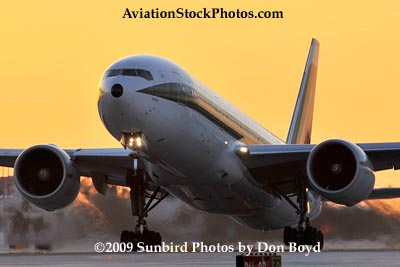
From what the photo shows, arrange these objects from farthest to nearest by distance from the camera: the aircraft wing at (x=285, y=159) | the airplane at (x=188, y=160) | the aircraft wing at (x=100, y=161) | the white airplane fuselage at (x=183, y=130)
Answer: the aircraft wing at (x=100, y=161) < the aircraft wing at (x=285, y=159) < the airplane at (x=188, y=160) < the white airplane fuselage at (x=183, y=130)

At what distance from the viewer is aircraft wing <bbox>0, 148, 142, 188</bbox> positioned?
38.7 meters

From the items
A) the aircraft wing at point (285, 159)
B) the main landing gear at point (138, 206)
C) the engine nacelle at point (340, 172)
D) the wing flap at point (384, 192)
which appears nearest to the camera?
the engine nacelle at point (340, 172)

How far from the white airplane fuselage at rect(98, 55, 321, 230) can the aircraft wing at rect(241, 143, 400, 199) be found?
385 millimetres

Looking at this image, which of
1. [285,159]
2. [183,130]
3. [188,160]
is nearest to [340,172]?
[285,159]

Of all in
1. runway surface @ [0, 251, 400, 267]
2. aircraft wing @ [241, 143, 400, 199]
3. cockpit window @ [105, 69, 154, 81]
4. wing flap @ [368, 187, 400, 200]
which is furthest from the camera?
wing flap @ [368, 187, 400, 200]

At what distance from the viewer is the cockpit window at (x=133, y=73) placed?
3306cm

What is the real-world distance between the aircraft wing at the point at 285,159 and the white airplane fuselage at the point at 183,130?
385mm

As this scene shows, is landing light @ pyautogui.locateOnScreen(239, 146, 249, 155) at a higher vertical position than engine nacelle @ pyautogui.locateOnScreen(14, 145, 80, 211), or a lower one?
higher

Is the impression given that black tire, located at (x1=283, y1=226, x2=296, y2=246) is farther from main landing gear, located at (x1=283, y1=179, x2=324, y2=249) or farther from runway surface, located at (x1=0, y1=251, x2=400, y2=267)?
runway surface, located at (x1=0, y1=251, x2=400, y2=267)

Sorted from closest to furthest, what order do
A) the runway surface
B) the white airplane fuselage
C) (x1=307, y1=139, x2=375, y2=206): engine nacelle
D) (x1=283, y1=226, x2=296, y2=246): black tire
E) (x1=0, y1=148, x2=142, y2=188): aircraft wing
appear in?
→ the white airplane fuselage, (x1=307, y1=139, x2=375, y2=206): engine nacelle, the runway surface, (x1=0, y1=148, x2=142, y2=188): aircraft wing, (x1=283, y1=226, x2=296, y2=246): black tire

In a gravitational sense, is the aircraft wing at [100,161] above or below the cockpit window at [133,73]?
below

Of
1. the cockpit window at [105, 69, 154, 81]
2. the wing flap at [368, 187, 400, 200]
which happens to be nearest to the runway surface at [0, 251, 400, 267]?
the wing flap at [368, 187, 400, 200]

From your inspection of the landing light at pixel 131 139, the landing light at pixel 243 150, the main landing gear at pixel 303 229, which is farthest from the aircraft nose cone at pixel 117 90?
the main landing gear at pixel 303 229

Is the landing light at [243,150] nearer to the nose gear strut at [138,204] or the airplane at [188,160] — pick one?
the airplane at [188,160]
